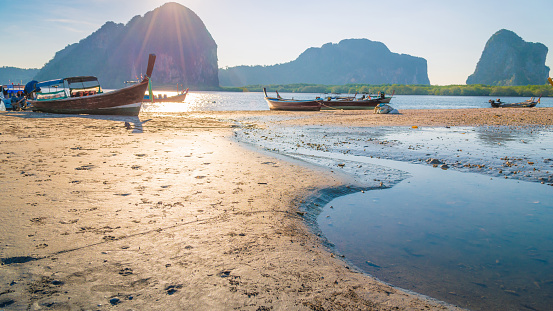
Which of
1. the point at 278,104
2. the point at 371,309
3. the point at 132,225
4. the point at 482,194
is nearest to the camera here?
the point at 371,309

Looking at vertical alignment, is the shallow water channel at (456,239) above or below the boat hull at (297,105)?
below

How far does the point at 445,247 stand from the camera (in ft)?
15.8

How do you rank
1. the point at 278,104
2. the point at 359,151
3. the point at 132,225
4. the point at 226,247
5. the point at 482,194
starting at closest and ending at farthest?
the point at 226,247 < the point at 132,225 < the point at 482,194 < the point at 359,151 < the point at 278,104

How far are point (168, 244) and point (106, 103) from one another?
26.2 m

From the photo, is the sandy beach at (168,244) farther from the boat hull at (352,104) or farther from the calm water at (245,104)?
the boat hull at (352,104)

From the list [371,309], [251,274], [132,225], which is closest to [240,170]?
[132,225]

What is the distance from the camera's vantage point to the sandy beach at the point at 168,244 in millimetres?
3098

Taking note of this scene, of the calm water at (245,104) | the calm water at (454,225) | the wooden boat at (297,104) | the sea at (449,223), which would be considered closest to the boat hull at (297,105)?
the wooden boat at (297,104)

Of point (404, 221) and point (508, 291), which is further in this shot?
point (404, 221)

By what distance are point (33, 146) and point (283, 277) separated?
11.6m

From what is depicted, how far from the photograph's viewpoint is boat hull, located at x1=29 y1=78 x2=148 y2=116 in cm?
2556

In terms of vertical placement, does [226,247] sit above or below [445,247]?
above

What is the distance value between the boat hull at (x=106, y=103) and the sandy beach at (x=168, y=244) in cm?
1903

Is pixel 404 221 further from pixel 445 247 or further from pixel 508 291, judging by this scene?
pixel 508 291
